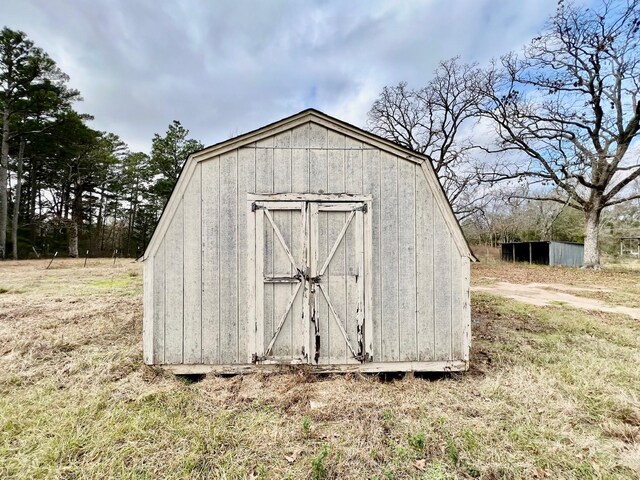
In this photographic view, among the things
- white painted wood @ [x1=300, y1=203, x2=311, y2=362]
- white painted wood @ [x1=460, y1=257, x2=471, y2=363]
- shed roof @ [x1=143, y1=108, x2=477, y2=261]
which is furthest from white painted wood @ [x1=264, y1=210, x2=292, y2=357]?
white painted wood @ [x1=460, y1=257, x2=471, y2=363]

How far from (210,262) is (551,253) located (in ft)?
73.5

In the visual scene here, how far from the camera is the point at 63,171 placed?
25125 millimetres

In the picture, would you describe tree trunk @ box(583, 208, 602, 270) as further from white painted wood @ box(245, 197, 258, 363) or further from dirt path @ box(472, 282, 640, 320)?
white painted wood @ box(245, 197, 258, 363)

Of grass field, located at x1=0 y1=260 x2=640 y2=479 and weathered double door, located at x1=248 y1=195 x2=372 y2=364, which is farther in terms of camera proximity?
weathered double door, located at x1=248 y1=195 x2=372 y2=364

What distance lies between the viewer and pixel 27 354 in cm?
394

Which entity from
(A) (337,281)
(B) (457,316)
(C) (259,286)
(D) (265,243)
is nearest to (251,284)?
(C) (259,286)

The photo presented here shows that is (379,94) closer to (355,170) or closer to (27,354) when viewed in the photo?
(355,170)

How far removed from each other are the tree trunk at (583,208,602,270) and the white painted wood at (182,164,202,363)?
798 inches

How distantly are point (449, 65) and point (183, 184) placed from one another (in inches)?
975

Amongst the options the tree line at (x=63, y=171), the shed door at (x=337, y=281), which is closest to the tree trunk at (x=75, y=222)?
the tree line at (x=63, y=171)

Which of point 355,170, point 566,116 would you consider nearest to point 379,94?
point 566,116

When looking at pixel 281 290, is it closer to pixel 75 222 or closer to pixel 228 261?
pixel 228 261

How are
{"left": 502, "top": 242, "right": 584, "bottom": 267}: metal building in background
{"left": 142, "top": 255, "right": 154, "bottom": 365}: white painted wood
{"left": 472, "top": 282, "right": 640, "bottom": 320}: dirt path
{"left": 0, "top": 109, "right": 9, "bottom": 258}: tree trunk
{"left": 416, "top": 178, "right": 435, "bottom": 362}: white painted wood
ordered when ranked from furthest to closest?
{"left": 0, "top": 109, "right": 9, "bottom": 258}: tree trunk < {"left": 502, "top": 242, "right": 584, "bottom": 267}: metal building in background < {"left": 472, "top": 282, "right": 640, "bottom": 320}: dirt path < {"left": 416, "top": 178, "right": 435, "bottom": 362}: white painted wood < {"left": 142, "top": 255, "right": 154, "bottom": 365}: white painted wood

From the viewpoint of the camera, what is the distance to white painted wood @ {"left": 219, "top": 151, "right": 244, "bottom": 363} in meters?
Answer: 3.39
